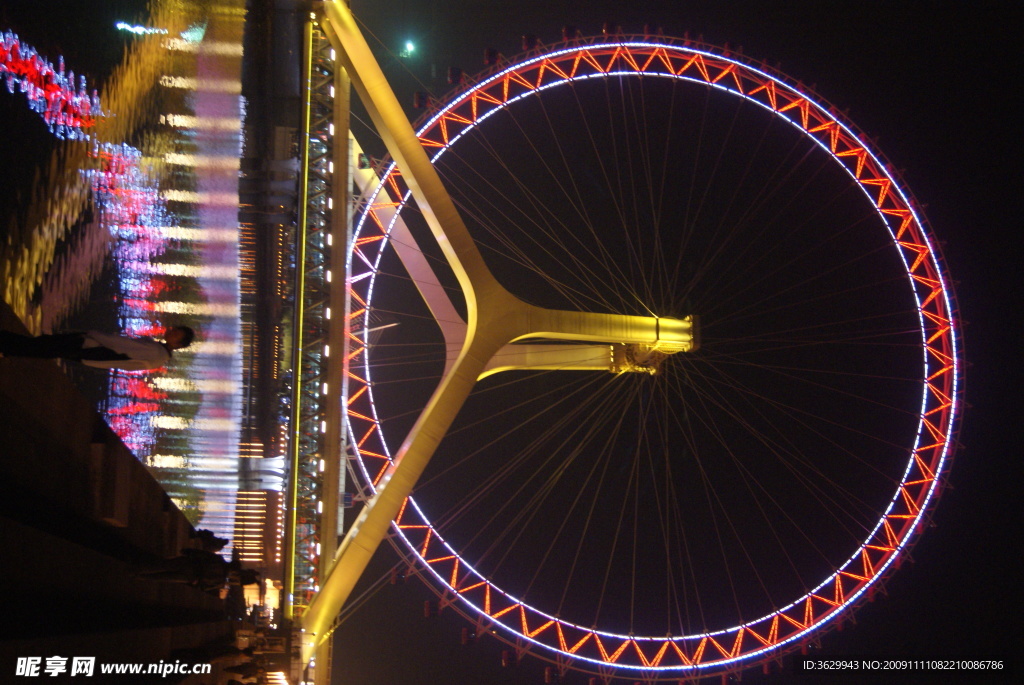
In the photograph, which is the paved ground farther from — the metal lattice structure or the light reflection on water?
the metal lattice structure

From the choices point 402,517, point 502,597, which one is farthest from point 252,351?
point 502,597

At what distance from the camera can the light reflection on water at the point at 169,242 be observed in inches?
228

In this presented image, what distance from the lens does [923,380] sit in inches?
517

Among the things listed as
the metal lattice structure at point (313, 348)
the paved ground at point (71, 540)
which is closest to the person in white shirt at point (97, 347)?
the paved ground at point (71, 540)

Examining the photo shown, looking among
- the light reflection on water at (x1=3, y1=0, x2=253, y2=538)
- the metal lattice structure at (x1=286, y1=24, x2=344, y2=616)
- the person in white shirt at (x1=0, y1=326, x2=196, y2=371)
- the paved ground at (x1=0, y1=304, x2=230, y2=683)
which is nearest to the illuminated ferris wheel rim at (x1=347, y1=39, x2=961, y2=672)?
the metal lattice structure at (x1=286, y1=24, x2=344, y2=616)

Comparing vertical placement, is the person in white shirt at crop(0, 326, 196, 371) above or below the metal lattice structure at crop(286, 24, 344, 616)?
below

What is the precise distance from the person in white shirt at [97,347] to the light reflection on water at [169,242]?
1.35m

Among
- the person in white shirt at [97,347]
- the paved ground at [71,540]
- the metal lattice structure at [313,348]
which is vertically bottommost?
the paved ground at [71,540]

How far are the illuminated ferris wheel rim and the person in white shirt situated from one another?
8158 mm

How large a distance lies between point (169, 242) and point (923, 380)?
32.7 ft

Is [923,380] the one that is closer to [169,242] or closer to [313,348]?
[313,348]

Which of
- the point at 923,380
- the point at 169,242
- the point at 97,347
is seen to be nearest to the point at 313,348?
the point at 169,242

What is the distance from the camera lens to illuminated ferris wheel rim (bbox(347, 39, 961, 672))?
12.4 m

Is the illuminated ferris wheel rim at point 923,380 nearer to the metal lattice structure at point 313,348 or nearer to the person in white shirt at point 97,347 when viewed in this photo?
the metal lattice structure at point 313,348
